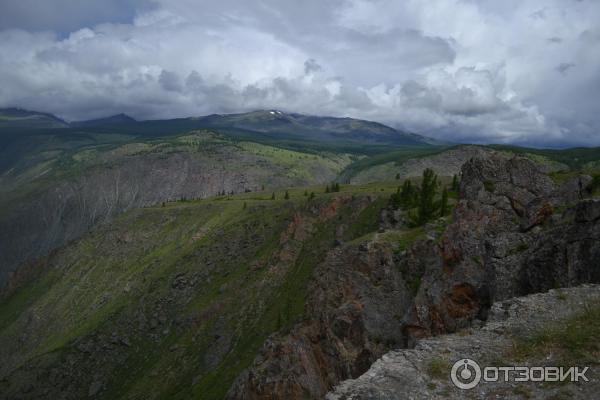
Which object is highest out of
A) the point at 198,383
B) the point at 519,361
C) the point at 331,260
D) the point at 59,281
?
the point at 519,361

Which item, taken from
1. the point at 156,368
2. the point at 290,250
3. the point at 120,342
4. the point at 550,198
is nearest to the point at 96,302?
the point at 120,342

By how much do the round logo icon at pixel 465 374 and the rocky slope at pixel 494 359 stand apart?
0.23 metres

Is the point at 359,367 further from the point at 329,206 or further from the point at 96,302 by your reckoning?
the point at 96,302

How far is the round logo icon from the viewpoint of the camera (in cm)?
2066

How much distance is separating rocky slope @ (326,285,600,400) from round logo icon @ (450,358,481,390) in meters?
0.23

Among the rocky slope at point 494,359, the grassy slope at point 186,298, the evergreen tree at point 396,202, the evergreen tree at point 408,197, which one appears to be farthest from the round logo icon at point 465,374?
the evergreen tree at point 396,202

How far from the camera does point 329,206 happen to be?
119812mm

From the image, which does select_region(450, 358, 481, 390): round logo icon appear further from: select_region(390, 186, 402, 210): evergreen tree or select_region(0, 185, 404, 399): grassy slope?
select_region(390, 186, 402, 210): evergreen tree

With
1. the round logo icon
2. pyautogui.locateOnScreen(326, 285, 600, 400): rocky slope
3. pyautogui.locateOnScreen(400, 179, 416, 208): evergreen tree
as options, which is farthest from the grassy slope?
the round logo icon

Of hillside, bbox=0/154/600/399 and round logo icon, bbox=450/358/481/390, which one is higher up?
round logo icon, bbox=450/358/481/390

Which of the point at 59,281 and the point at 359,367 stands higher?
the point at 359,367

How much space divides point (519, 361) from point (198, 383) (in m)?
73.5

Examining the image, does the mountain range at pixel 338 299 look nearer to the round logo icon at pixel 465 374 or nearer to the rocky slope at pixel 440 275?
the rocky slope at pixel 440 275

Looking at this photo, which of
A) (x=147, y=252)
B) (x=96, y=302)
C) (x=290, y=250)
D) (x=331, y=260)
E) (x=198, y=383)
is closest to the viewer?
(x=331, y=260)
